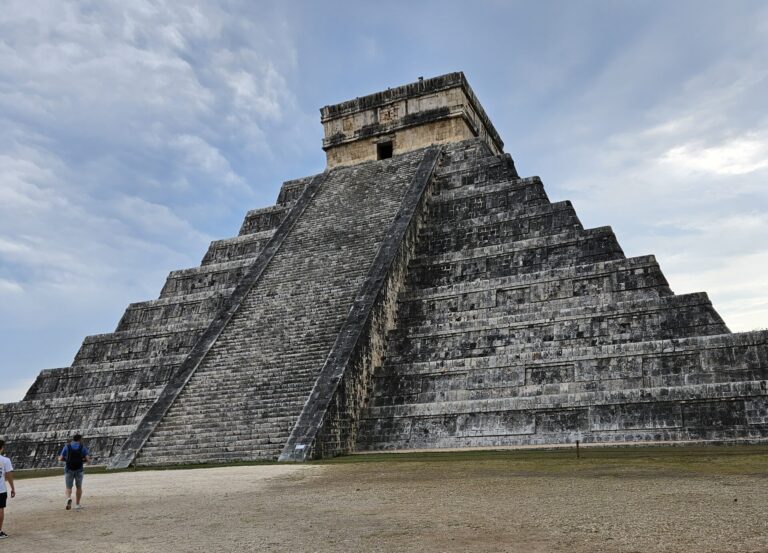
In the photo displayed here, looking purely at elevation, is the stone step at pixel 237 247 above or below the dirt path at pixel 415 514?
above

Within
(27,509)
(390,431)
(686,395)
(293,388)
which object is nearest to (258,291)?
(293,388)

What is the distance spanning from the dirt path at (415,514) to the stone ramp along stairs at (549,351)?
2.85m

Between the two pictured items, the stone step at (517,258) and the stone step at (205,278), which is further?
the stone step at (205,278)

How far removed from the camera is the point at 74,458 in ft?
27.7

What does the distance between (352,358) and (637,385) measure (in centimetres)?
517

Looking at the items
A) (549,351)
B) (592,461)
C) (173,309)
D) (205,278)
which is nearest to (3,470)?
(592,461)

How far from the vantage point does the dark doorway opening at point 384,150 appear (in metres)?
22.0

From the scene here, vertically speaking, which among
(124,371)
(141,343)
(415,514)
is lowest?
(415,514)

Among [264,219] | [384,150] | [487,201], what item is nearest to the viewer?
[487,201]

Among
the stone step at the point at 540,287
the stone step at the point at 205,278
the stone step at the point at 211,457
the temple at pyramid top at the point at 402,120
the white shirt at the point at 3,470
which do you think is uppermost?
the temple at pyramid top at the point at 402,120

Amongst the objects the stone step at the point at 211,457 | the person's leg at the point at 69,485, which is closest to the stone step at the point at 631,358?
the stone step at the point at 211,457

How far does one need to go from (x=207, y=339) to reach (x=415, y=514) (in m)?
10.3

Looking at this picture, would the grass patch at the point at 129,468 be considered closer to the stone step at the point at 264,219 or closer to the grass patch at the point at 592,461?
the grass patch at the point at 592,461

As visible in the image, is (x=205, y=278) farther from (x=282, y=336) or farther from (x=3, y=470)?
(x=3, y=470)
